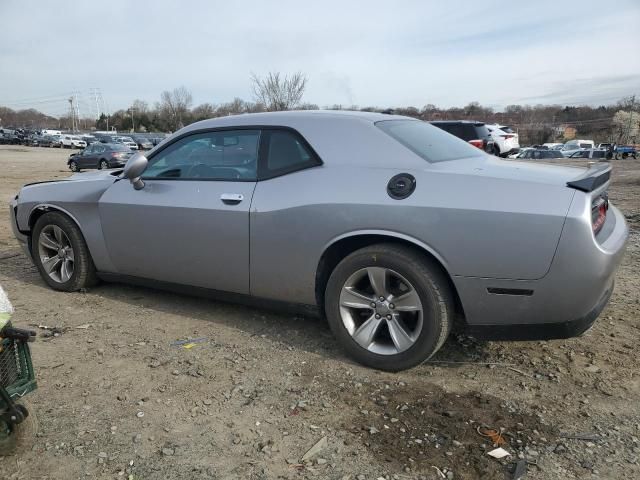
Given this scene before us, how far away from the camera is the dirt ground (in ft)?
7.63

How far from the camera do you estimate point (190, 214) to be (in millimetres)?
3705

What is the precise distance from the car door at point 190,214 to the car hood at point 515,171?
1.37 metres

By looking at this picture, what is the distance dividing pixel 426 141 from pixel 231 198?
138 centimetres

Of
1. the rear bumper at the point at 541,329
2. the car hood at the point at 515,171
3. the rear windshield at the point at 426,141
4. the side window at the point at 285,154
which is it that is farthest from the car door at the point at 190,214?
the rear bumper at the point at 541,329

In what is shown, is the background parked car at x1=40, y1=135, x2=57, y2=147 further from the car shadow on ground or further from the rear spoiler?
the rear spoiler

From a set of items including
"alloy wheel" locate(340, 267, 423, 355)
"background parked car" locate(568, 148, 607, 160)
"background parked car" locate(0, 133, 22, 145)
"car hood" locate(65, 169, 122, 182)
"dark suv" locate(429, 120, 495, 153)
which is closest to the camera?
"alloy wheel" locate(340, 267, 423, 355)

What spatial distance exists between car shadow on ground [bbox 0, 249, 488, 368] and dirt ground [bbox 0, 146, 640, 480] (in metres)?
0.02

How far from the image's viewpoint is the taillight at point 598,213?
2.74 meters

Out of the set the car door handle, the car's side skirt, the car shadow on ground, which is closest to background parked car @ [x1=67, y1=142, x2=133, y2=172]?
the car shadow on ground

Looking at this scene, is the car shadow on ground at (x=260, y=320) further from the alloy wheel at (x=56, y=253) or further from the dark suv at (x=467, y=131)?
the dark suv at (x=467, y=131)

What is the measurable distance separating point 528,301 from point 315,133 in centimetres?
168

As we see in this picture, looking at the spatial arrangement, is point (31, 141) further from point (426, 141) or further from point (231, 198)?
point (426, 141)

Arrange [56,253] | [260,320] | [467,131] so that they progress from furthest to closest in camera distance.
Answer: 1. [467,131]
2. [56,253]
3. [260,320]

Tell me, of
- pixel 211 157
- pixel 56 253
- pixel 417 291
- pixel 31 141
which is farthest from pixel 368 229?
pixel 31 141
